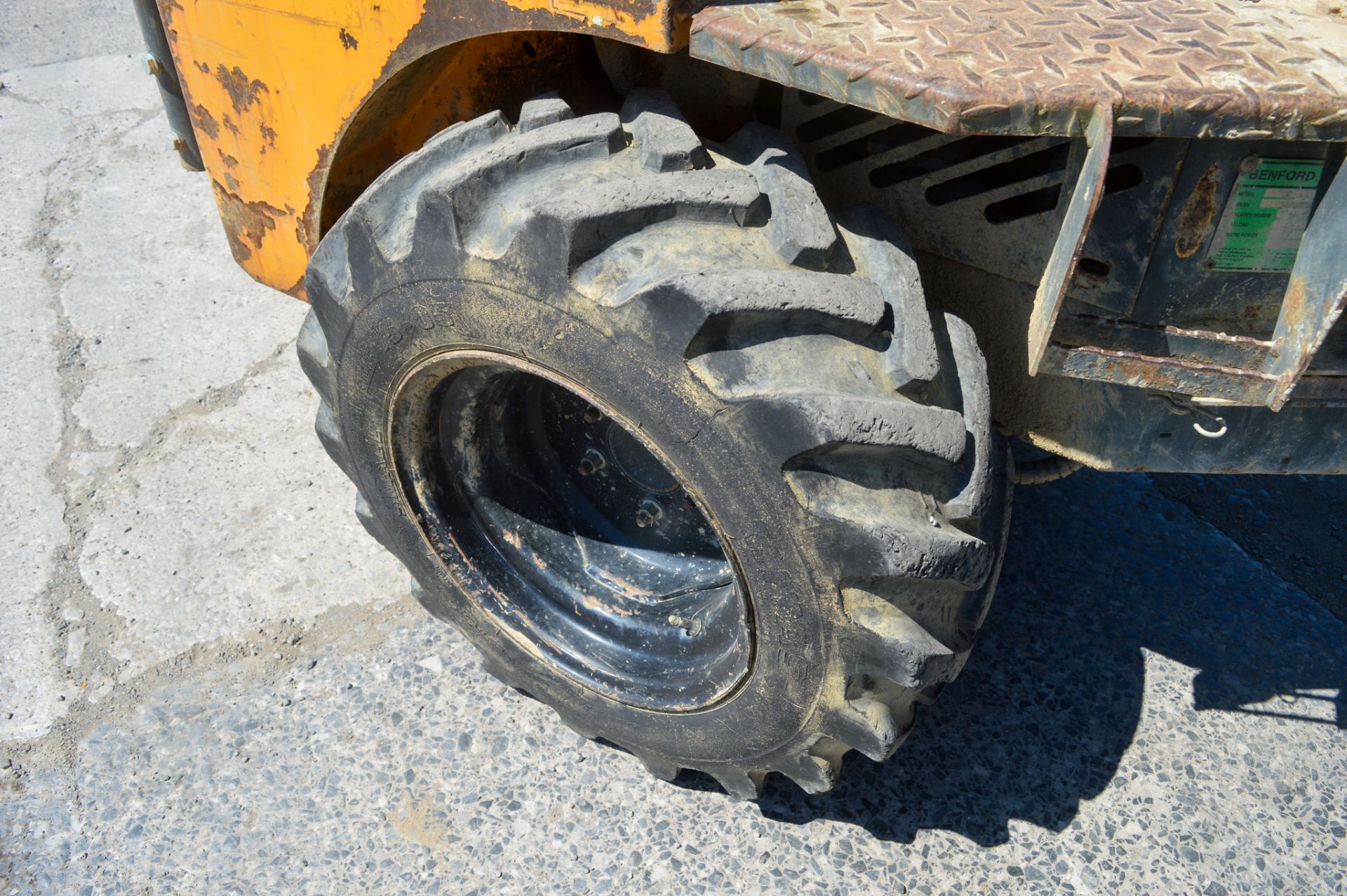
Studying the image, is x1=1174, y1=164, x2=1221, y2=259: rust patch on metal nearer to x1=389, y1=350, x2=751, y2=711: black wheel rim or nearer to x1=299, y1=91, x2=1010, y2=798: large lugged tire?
x1=299, y1=91, x2=1010, y2=798: large lugged tire

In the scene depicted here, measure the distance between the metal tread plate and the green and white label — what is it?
102mm

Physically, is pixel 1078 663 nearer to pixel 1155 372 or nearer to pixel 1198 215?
pixel 1155 372

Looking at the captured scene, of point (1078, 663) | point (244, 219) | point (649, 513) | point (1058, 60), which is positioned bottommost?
point (1078, 663)

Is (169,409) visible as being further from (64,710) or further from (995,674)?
(995,674)

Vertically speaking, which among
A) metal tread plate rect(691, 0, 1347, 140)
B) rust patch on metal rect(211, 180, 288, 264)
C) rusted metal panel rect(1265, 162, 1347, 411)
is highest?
metal tread plate rect(691, 0, 1347, 140)

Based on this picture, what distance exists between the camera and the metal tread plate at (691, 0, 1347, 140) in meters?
1.18

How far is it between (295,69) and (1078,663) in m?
2.05

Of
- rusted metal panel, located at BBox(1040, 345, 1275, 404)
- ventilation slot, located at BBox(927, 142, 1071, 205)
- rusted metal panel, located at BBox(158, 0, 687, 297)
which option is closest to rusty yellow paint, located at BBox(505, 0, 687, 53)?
rusted metal panel, located at BBox(158, 0, 687, 297)

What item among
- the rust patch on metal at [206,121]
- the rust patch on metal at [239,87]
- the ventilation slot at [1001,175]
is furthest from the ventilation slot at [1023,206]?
the rust patch on metal at [206,121]

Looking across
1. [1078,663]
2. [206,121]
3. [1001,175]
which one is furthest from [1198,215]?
[206,121]

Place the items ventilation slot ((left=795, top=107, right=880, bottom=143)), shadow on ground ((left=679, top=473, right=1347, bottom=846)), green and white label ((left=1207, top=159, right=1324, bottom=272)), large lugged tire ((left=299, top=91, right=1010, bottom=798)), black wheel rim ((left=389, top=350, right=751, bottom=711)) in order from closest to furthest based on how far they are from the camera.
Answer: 1. green and white label ((left=1207, top=159, right=1324, bottom=272))
2. large lugged tire ((left=299, top=91, right=1010, bottom=798))
3. ventilation slot ((left=795, top=107, right=880, bottom=143))
4. black wheel rim ((left=389, top=350, right=751, bottom=711))
5. shadow on ground ((left=679, top=473, right=1347, bottom=846))

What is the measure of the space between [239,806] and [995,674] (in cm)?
163

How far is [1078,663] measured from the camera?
236 cm

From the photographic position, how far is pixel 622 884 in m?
1.95
